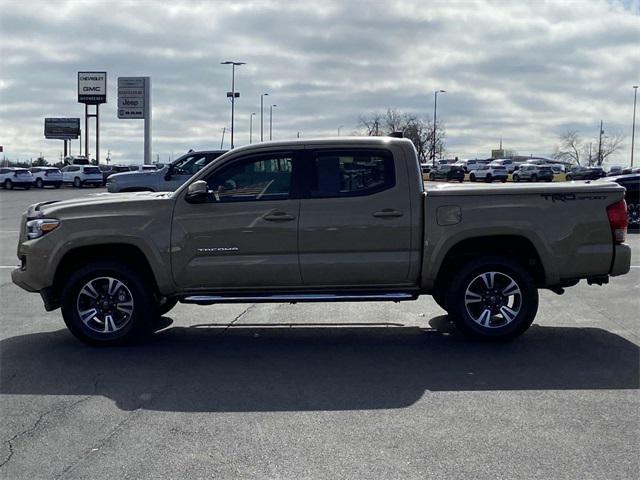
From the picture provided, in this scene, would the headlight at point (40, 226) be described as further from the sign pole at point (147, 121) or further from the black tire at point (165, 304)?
the sign pole at point (147, 121)

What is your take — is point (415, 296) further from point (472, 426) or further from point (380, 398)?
point (472, 426)

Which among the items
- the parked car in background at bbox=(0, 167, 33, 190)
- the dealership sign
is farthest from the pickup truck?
the dealership sign

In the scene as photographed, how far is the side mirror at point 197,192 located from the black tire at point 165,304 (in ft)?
3.67

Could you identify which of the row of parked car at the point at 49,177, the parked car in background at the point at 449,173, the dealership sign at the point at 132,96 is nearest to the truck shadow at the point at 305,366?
the row of parked car at the point at 49,177

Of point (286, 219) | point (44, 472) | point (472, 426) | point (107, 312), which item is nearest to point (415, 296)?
point (286, 219)

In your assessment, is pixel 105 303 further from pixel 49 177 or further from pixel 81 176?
pixel 49 177

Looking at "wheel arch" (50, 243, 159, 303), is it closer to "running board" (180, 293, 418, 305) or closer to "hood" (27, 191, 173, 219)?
"hood" (27, 191, 173, 219)

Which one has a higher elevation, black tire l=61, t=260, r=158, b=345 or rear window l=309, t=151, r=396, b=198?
rear window l=309, t=151, r=396, b=198

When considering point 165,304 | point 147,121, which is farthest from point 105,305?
point 147,121

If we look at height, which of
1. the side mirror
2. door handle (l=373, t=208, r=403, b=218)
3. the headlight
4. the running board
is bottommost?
the running board

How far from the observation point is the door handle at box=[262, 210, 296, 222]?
743cm

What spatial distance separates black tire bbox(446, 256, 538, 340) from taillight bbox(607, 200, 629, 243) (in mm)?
934

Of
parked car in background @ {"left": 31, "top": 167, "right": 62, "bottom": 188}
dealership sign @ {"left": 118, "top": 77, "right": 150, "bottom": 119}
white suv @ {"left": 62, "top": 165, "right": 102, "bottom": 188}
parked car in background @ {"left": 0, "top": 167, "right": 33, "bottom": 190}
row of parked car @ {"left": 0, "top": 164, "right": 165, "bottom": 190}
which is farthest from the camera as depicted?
dealership sign @ {"left": 118, "top": 77, "right": 150, "bottom": 119}

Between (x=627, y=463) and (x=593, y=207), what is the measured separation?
3.45 metres
